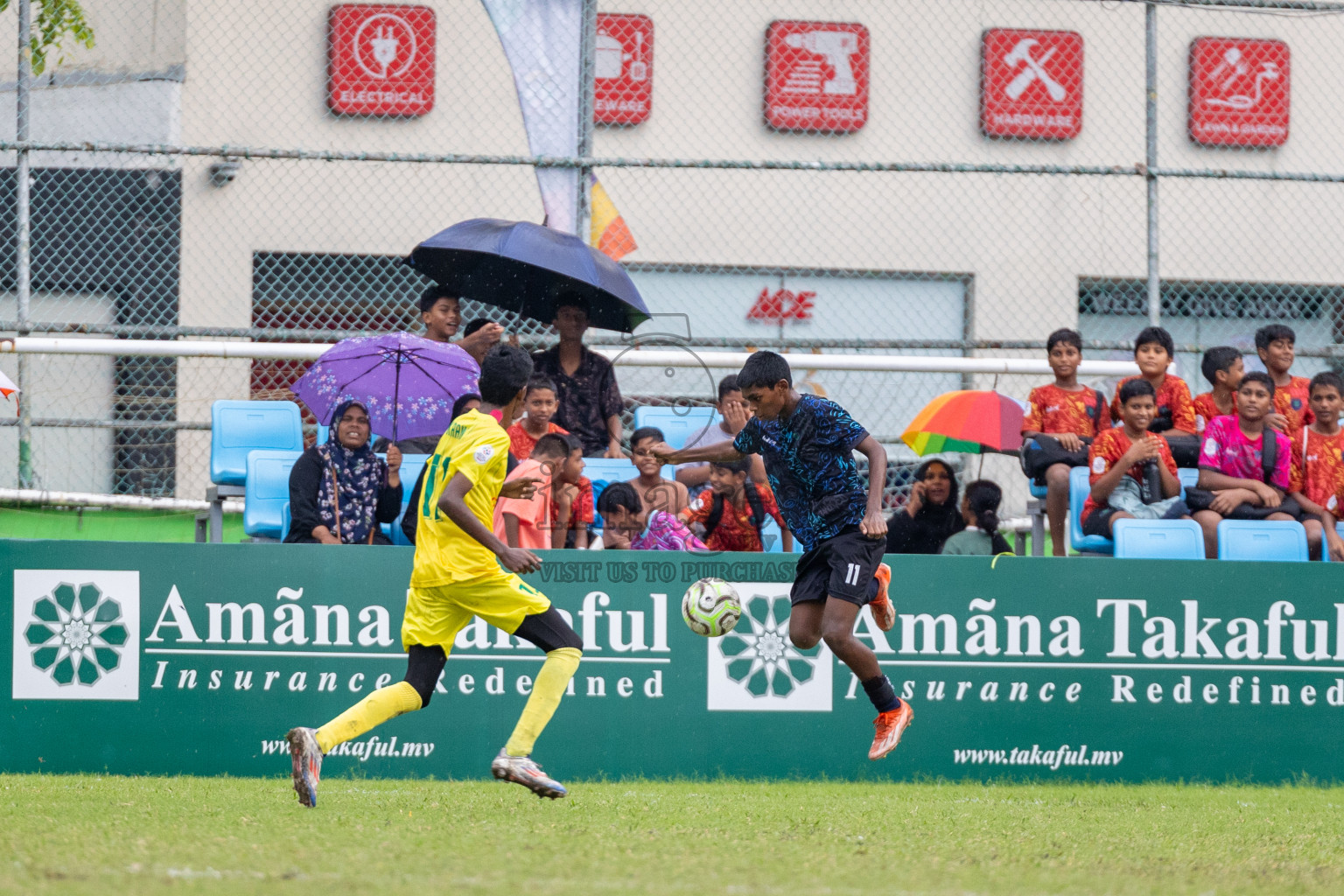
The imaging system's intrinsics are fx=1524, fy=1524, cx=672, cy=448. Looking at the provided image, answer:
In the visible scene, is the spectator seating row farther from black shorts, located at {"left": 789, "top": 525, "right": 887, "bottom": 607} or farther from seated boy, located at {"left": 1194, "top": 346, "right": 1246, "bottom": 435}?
black shorts, located at {"left": 789, "top": 525, "right": 887, "bottom": 607}

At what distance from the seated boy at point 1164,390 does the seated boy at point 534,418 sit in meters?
3.57

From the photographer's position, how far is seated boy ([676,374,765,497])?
336 inches

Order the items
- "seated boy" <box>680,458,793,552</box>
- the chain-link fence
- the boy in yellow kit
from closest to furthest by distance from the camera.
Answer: the boy in yellow kit, "seated boy" <box>680,458,793,552</box>, the chain-link fence

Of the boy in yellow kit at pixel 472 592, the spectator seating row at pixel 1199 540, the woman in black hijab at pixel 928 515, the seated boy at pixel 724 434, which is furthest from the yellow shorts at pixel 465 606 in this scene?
the spectator seating row at pixel 1199 540

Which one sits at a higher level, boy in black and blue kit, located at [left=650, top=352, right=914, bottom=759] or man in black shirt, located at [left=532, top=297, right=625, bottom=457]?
man in black shirt, located at [left=532, top=297, right=625, bottom=457]

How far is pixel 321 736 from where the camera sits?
6.27m

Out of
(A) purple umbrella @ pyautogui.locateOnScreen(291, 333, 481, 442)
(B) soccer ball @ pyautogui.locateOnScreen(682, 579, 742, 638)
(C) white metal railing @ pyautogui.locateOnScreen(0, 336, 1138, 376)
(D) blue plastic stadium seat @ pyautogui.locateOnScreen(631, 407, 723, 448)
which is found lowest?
(B) soccer ball @ pyautogui.locateOnScreen(682, 579, 742, 638)

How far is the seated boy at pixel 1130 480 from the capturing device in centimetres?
909

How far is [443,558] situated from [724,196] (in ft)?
33.3

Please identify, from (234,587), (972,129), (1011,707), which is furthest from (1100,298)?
(234,587)

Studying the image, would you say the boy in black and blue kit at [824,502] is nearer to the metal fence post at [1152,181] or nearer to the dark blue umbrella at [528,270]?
the dark blue umbrella at [528,270]

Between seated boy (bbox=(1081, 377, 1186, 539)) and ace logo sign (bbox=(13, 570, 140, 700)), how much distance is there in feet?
18.3

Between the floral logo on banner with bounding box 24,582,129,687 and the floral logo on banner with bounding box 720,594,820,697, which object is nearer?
the floral logo on banner with bounding box 24,582,129,687

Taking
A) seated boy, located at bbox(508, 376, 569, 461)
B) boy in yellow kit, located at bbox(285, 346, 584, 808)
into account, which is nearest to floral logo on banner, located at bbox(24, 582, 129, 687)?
seated boy, located at bbox(508, 376, 569, 461)
